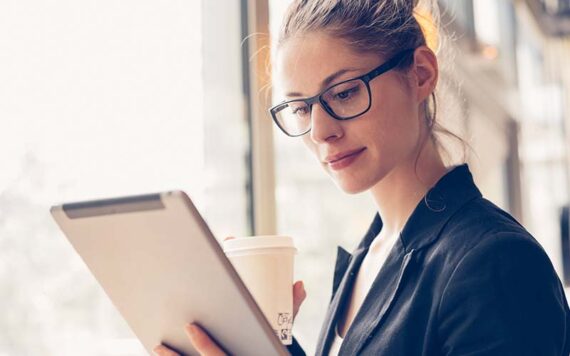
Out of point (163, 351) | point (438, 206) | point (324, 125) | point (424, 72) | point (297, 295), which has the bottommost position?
point (163, 351)

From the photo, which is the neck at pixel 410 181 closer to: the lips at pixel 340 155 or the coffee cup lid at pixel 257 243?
the lips at pixel 340 155

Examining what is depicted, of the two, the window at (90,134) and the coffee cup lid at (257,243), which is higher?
the window at (90,134)

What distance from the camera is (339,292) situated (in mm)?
1435

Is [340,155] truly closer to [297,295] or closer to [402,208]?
[402,208]

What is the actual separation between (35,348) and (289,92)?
0.68m

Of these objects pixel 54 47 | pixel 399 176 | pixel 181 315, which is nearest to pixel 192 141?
pixel 54 47

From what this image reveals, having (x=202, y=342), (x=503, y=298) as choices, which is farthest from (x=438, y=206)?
(x=202, y=342)

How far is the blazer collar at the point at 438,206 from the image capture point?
1197 millimetres

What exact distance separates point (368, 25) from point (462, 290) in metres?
0.48

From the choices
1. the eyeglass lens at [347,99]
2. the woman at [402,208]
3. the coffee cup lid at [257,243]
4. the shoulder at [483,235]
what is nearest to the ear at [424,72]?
the woman at [402,208]

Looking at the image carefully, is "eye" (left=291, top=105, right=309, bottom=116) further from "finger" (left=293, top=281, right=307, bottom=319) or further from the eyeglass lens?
"finger" (left=293, top=281, right=307, bottom=319)

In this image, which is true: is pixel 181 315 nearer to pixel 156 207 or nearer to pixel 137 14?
pixel 156 207

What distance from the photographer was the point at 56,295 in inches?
59.2

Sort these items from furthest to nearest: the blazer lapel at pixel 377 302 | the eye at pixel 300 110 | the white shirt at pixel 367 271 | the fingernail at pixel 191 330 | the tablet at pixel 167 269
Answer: the white shirt at pixel 367 271, the eye at pixel 300 110, the blazer lapel at pixel 377 302, the fingernail at pixel 191 330, the tablet at pixel 167 269
